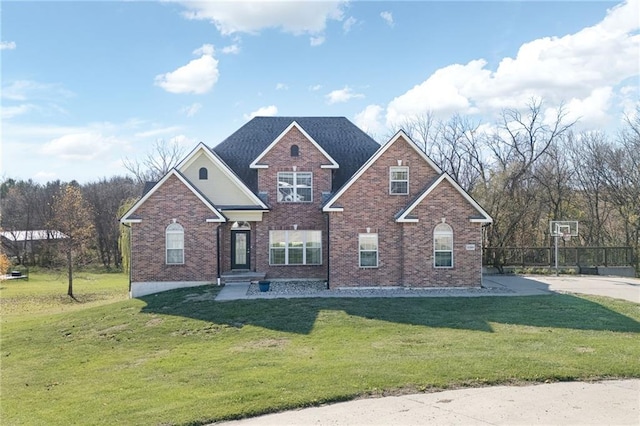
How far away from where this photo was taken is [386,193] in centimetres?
2114

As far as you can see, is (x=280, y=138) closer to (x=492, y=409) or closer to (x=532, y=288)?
(x=532, y=288)

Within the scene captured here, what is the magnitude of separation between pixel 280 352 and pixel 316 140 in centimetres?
1674

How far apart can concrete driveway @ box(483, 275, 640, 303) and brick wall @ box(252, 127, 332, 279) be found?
8.12 meters

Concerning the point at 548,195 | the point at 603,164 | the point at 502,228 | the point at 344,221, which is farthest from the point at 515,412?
the point at 603,164

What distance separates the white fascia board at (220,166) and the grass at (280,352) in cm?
602

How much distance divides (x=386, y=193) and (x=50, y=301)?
19972 millimetres

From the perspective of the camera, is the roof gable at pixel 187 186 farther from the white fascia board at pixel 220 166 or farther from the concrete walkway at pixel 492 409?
the concrete walkway at pixel 492 409

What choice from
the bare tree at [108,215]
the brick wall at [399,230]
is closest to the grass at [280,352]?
the brick wall at [399,230]

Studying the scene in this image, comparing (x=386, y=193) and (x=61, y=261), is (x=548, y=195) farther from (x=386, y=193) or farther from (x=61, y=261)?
(x=61, y=261)

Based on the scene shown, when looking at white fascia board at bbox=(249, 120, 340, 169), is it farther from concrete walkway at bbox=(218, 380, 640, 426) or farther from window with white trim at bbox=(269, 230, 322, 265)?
concrete walkway at bbox=(218, 380, 640, 426)

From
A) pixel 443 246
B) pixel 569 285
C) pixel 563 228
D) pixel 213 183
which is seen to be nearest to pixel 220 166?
pixel 213 183

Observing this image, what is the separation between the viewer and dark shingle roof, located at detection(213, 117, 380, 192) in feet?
82.6

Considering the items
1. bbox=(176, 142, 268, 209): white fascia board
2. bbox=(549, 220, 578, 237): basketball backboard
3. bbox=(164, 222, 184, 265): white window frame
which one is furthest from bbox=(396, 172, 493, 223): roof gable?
bbox=(164, 222, 184, 265): white window frame

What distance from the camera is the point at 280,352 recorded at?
1166 cm
